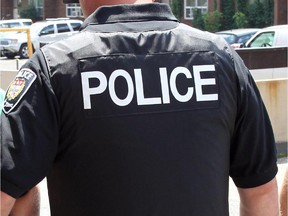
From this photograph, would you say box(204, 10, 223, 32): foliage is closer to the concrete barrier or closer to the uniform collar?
the concrete barrier

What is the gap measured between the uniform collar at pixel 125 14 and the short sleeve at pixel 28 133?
24cm

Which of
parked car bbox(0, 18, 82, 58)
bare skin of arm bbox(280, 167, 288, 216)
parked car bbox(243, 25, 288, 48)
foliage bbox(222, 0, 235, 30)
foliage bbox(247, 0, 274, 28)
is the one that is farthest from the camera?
foliage bbox(222, 0, 235, 30)

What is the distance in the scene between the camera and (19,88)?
1.66m

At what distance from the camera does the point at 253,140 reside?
6.14 feet

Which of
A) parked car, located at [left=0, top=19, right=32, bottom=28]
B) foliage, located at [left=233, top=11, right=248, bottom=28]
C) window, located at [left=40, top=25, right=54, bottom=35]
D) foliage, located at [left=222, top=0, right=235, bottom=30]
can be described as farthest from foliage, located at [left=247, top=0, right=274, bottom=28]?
parked car, located at [left=0, top=19, right=32, bottom=28]

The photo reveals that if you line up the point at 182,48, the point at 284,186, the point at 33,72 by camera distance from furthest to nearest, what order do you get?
the point at 284,186 < the point at 182,48 < the point at 33,72

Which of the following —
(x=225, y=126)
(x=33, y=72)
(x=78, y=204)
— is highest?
(x=33, y=72)

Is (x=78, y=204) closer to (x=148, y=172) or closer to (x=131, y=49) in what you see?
(x=148, y=172)

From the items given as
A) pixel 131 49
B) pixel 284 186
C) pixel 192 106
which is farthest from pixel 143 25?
pixel 284 186

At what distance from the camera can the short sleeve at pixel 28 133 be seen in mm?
1610

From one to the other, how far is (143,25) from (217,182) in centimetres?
51

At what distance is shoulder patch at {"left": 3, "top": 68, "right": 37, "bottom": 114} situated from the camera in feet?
5.39

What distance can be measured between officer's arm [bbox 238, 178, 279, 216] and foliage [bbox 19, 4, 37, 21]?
43.2 meters

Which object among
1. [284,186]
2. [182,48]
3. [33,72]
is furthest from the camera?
[284,186]
